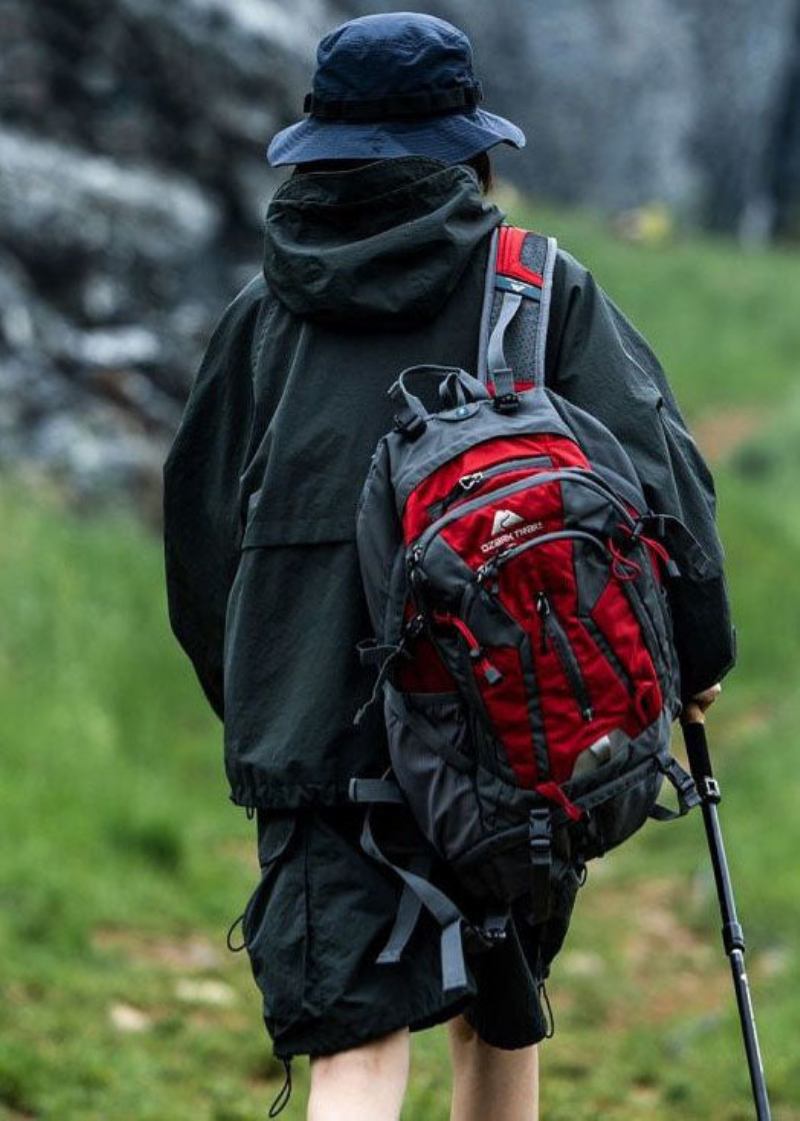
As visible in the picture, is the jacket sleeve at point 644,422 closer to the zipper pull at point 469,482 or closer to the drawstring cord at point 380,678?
the zipper pull at point 469,482

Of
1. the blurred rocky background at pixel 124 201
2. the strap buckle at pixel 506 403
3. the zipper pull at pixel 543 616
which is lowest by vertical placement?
the zipper pull at pixel 543 616

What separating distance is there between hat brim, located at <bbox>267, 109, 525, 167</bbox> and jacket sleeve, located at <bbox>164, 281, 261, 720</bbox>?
0.28 m

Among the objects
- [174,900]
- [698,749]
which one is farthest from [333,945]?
[174,900]

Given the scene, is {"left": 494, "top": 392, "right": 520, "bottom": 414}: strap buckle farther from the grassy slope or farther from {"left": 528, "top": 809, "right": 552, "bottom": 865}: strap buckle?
the grassy slope

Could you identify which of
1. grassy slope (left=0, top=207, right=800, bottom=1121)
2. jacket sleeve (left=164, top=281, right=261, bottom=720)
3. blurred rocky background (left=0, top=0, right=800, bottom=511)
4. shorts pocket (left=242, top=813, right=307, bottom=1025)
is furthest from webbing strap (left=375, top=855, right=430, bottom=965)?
blurred rocky background (left=0, top=0, right=800, bottom=511)

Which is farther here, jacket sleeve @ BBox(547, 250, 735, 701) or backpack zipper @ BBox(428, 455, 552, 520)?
jacket sleeve @ BBox(547, 250, 735, 701)

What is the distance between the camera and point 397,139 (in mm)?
3219

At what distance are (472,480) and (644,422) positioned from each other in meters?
0.42

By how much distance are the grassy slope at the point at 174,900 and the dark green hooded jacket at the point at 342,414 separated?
2.30 m

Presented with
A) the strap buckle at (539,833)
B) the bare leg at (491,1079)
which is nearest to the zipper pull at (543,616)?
the strap buckle at (539,833)

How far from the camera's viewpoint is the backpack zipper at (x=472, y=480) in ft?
9.62

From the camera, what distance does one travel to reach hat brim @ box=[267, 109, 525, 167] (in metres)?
3.21

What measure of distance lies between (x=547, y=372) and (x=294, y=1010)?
1.03 m

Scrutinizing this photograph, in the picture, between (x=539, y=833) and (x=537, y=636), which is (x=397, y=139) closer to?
(x=537, y=636)
